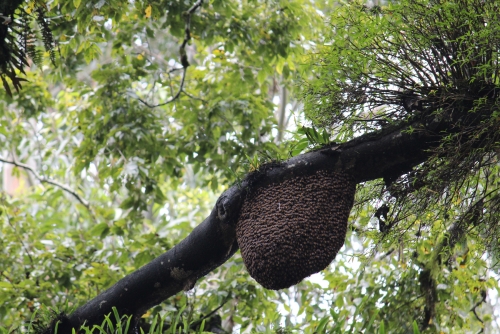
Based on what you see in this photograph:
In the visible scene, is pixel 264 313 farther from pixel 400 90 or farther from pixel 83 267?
pixel 400 90

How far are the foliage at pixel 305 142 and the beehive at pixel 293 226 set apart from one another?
20 centimetres

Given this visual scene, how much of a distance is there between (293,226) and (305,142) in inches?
21.4

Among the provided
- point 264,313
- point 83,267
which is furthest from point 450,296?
point 83,267

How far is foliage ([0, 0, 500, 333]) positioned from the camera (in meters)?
2.43

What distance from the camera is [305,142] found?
2.66m

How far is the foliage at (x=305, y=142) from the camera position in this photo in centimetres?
243

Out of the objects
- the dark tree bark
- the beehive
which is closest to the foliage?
the dark tree bark

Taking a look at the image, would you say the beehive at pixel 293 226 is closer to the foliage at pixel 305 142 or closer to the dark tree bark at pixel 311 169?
the dark tree bark at pixel 311 169

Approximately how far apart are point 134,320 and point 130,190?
240 centimetres

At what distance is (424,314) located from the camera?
4152 mm

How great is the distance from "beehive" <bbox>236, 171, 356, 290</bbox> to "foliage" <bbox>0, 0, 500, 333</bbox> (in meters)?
0.20

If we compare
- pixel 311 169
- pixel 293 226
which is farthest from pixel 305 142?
pixel 293 226

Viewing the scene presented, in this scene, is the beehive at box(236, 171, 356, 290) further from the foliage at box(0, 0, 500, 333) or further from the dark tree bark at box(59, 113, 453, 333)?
the foliage at box(0, 0, 500, 333)

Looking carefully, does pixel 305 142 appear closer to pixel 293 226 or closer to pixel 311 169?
pixel 311 169
